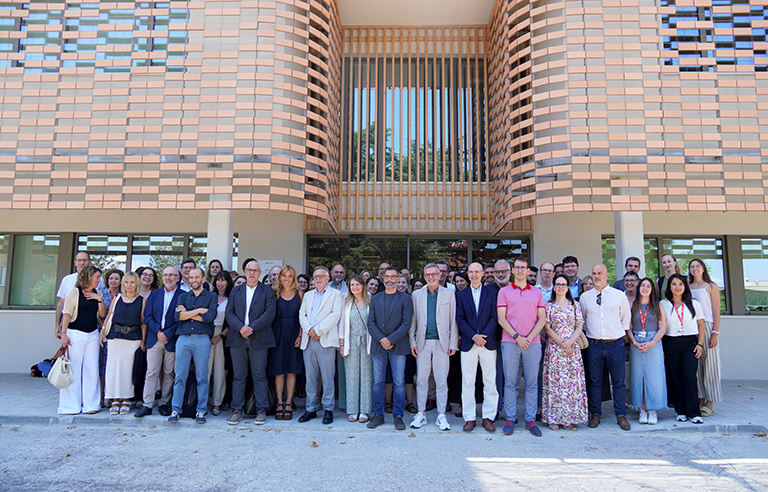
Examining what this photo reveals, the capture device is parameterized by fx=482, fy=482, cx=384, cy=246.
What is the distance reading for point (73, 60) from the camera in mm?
7723

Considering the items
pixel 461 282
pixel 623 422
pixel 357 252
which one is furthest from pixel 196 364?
pixel 623 422

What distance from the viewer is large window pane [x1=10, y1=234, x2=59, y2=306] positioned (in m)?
9.16

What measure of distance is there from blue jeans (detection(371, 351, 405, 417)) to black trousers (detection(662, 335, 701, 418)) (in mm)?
3179

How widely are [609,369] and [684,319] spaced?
1073 millimetres

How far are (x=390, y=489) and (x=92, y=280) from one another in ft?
14.4

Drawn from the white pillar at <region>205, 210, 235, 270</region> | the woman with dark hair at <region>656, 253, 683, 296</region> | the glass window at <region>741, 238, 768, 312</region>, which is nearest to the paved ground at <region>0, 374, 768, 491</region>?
the woman with dark hair at <region>656, 253, 683, 296</region>

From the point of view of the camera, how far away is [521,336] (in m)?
5.11

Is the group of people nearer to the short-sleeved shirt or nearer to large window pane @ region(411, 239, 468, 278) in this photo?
the short-sleeved shirt

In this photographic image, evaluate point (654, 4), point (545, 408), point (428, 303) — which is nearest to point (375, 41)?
point (654, 4)

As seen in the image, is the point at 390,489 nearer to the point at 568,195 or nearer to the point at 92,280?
the point at 92,280

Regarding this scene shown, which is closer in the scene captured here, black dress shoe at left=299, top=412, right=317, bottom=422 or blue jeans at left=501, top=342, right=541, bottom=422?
blue jeans at left=501, top=342, right=541, bottom=422

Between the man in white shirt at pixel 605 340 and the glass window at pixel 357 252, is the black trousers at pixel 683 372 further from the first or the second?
the glass window at pixel 357 252

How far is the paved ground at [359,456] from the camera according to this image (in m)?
3.77

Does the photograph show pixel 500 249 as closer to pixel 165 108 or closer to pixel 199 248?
pixel 199 248
